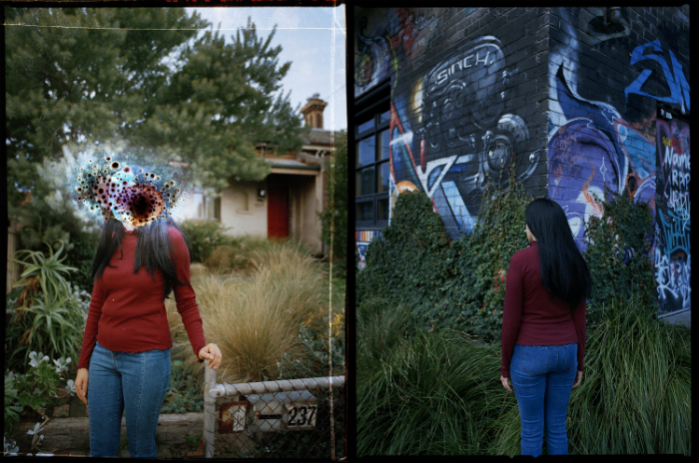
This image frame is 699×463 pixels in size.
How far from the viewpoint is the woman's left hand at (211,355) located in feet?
8.09

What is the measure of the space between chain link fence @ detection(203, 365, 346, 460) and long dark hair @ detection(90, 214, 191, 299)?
2.32ft

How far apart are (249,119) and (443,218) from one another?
1.72 metres

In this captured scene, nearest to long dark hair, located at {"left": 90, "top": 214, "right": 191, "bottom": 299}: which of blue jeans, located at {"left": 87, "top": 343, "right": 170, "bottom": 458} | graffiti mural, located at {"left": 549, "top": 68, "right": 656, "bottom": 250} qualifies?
blue jeans, located at {"left": 87, "top": 343, "right": 170, "bottom": 458}

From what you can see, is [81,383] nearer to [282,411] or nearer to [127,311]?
[127,311]

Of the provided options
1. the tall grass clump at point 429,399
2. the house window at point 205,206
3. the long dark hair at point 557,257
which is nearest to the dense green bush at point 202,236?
the house window at point 205,206

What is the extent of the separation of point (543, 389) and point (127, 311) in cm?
231

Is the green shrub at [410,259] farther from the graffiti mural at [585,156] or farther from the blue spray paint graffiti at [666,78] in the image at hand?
the blue spray paint graffiti at [666,78]

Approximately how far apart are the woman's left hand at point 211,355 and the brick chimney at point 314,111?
1.61m

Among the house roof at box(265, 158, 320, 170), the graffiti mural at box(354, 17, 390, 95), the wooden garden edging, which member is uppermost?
the graffiti mural at box(354, 17, 390, 95)

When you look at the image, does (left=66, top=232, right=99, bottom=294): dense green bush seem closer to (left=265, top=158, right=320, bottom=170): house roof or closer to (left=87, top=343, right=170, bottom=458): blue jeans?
(left=87, top=343, right=170, bottom=458): blue jeans

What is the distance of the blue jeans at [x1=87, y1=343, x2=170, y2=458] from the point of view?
7.28 ft

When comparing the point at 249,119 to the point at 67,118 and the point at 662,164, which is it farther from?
the point at 662,164

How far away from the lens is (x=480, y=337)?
2965 millimetres

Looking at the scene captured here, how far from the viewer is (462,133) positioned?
3.20m
